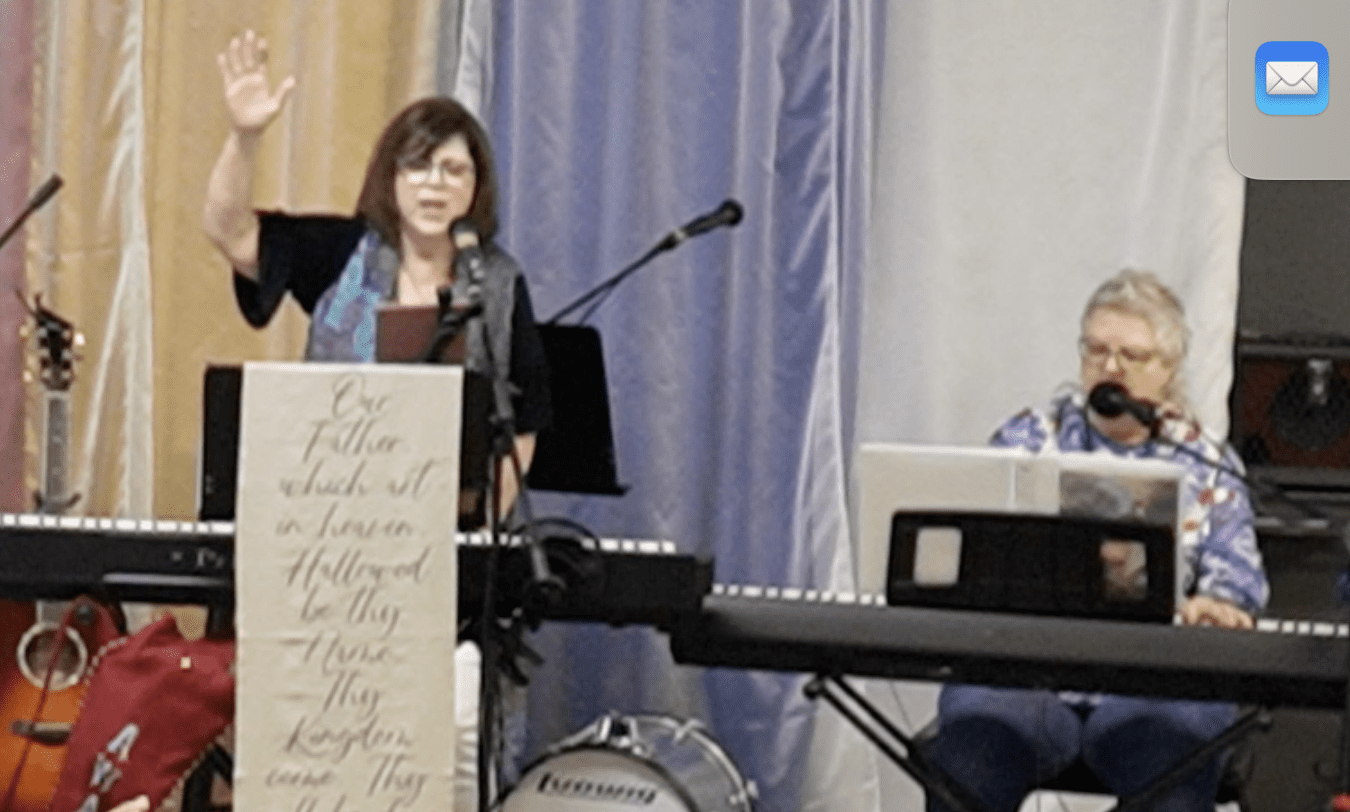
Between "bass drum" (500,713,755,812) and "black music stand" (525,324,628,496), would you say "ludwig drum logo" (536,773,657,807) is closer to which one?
"bass drum" (500,713,755,812)

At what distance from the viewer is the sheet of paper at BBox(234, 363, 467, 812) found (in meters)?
2.52

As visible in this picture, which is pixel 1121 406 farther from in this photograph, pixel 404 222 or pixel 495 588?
pixel 404 222

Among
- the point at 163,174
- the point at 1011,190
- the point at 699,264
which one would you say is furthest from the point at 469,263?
the point at 1011,190

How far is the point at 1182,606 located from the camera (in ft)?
10.1

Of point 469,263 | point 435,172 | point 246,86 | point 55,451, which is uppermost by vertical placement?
point 246,86

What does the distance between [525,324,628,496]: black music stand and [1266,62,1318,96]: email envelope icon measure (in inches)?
59.6

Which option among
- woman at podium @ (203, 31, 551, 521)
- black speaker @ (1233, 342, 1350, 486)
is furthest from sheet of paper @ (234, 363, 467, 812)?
black speaker @ (1233, 342, 1350, 486)

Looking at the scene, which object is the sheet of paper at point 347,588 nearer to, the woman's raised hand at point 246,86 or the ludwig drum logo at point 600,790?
the ludwig drum logo at point 600,790

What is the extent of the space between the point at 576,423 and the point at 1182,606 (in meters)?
0.92

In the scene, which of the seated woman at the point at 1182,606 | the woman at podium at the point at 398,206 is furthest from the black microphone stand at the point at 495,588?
the seated woman at the point at 1182,606

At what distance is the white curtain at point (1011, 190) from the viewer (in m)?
3.95

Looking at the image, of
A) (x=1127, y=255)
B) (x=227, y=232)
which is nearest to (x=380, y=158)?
(x=227, y=232)

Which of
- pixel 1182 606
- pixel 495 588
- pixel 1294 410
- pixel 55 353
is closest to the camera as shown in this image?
pixel 495 588

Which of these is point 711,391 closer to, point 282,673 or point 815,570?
point 815,570
